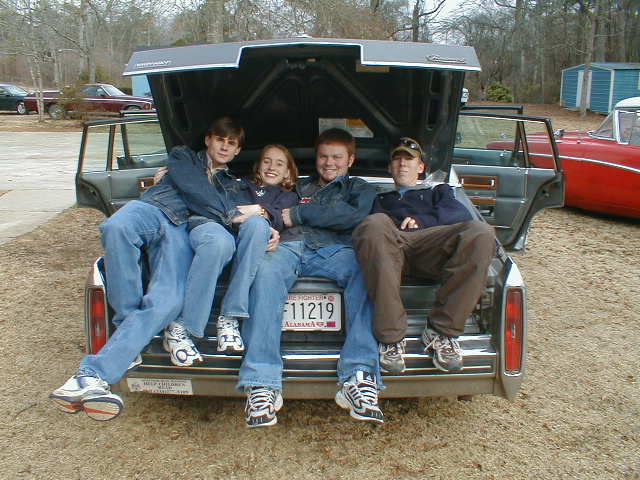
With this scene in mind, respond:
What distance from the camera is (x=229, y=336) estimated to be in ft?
9.50

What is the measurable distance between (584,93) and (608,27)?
1183 centimetres

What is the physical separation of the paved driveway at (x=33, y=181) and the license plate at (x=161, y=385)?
17.0 feet

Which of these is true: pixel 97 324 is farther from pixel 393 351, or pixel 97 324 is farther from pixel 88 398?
pixel 393 351

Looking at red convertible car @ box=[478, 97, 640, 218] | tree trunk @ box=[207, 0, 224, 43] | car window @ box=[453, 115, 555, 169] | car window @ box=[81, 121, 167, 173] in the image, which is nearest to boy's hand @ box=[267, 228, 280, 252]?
car window @ box=[81, 121, 167, 173]

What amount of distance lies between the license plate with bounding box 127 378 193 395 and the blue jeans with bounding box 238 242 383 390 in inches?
11.0

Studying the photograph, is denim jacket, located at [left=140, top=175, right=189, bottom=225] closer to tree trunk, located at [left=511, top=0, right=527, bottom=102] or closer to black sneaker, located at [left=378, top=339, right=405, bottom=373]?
black sneaker, located at [left=378, top=339, right=405, bottom=373]

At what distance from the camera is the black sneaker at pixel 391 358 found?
A: 2.83 m

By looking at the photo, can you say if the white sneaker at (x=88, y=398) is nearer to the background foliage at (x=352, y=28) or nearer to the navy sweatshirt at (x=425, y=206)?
the navy sweatshirt at (x=425, y=206)

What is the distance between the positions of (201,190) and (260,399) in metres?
1.34

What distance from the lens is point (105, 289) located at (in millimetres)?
2928

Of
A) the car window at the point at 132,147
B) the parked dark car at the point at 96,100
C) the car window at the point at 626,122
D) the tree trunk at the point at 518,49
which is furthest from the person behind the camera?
the tree trunk at the point at 518,49

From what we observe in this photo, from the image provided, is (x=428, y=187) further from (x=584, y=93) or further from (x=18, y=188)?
(x=584, y=93)

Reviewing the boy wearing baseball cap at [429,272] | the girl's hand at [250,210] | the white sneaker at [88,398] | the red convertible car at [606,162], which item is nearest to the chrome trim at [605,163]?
the red convertible car at [606,162]

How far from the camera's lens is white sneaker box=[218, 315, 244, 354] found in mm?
2883
